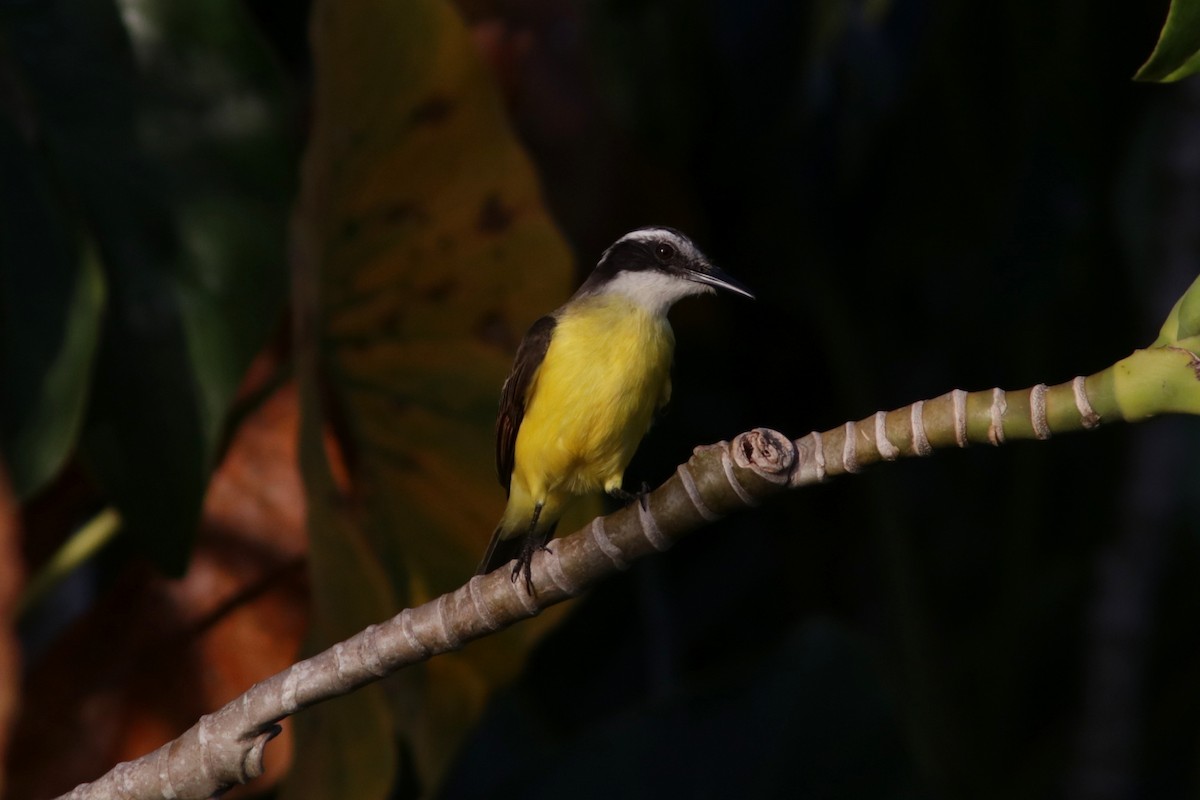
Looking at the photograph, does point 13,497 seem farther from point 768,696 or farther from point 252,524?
point 768,696

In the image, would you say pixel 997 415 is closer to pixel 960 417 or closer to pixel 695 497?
pixel 960 417

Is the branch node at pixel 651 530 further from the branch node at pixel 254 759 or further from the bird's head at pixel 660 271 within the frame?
the bird's head at pixel 660 271

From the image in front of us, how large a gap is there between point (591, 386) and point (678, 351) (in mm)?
1635

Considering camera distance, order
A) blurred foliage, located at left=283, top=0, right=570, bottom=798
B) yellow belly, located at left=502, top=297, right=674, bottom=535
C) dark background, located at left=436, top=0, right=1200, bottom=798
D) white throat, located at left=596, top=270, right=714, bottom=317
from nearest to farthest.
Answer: yellow belly, located at left=502, top=297, right=674, bottom=535, white throat, located at left=596, top=270, right=714, bottom=317, blurred foliage, located at left=283, top=0, right=570, bottom=798, dark background, located at left=436, top=0, right=1200, bottom=798

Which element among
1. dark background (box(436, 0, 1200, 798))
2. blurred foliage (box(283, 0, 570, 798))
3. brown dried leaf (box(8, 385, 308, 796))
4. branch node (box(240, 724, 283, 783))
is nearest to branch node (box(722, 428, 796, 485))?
branch node (box(240, 724, 283, 783))

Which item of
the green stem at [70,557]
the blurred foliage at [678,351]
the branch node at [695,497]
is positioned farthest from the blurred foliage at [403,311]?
the branch node at [695,497]

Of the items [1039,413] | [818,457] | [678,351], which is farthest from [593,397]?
[678,351]

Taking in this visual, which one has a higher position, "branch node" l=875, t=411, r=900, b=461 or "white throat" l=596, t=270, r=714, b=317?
"branch node" l=875, t=411, r=900, b=461

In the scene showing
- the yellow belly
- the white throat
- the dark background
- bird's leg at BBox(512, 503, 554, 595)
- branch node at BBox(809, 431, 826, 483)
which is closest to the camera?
branch node at BBox(809, 431, 826, 483)

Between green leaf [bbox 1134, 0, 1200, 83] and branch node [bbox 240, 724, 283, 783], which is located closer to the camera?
green leaf [bbox 1134, 0, 1200, 83]

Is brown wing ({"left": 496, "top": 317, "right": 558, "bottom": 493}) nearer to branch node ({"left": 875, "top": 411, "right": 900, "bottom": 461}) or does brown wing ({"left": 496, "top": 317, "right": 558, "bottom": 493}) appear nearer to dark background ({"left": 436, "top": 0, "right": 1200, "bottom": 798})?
branch node ({"left": 875, "top": 411, "right": 900, "bottom": 461})

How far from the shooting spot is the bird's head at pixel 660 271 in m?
1.55

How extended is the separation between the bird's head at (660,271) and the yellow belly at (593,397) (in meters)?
0.03

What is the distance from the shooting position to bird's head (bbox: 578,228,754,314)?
1.55 m
